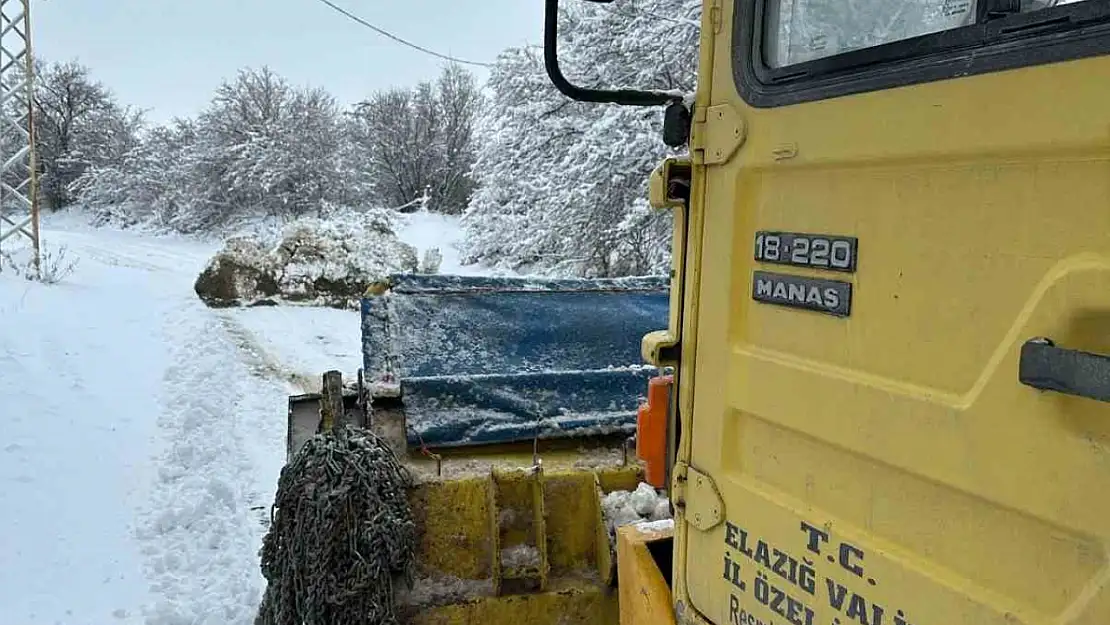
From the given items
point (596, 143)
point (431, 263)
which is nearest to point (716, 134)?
point (596, 143)

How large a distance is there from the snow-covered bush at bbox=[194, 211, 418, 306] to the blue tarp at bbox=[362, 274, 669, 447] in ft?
31.8

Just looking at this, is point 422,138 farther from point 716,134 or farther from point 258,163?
point 716,134

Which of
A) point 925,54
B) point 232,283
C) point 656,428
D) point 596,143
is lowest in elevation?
point 232,283

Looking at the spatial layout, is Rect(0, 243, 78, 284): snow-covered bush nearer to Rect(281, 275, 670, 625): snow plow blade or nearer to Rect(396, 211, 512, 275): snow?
Rect(396, 211, 512, 275): snow

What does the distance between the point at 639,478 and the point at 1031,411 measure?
190 cm

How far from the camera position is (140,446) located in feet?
22.6

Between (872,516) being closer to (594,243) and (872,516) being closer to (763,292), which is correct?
(763,292)

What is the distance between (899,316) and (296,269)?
12.9 metres

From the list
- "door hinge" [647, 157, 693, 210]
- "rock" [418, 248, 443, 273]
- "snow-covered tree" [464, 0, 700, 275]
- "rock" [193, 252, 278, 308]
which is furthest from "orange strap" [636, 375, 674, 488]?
"rock" [418, 248, 443, 273]

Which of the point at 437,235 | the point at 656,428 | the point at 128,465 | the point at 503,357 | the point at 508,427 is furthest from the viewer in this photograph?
the point at 437,235

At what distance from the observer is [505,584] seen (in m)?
2.84

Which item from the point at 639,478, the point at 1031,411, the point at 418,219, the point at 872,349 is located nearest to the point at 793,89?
the point at 872,349

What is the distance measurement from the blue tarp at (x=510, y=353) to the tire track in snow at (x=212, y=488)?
1678 mm

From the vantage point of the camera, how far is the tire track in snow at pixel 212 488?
14.8 ft
